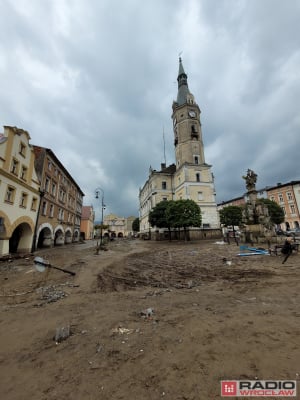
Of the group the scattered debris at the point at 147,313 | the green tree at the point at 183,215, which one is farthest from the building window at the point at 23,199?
the green tree at the point at 183,215

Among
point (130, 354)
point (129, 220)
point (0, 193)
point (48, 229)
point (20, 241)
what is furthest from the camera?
point (129, 220)

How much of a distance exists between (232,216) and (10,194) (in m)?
37.8

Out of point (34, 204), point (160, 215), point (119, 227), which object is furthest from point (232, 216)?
point (119, 227)

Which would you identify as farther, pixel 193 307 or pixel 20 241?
pixel 20 241

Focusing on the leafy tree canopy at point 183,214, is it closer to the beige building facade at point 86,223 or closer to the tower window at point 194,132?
the tower window at point 194,132

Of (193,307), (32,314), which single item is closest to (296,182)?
(193,307)

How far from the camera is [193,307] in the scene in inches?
165

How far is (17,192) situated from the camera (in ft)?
47.0

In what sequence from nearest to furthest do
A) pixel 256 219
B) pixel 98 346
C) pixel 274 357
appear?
pixel 274 357
pixel 98 346
pixel 256 219

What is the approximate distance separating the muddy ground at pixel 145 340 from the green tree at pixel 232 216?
110ft

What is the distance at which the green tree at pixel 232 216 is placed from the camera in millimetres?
36469

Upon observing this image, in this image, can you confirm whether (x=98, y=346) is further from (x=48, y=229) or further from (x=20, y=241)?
(x=48, y=229)

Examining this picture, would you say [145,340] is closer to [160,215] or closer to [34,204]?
[34,204]

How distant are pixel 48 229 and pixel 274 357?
2457 centimetres
